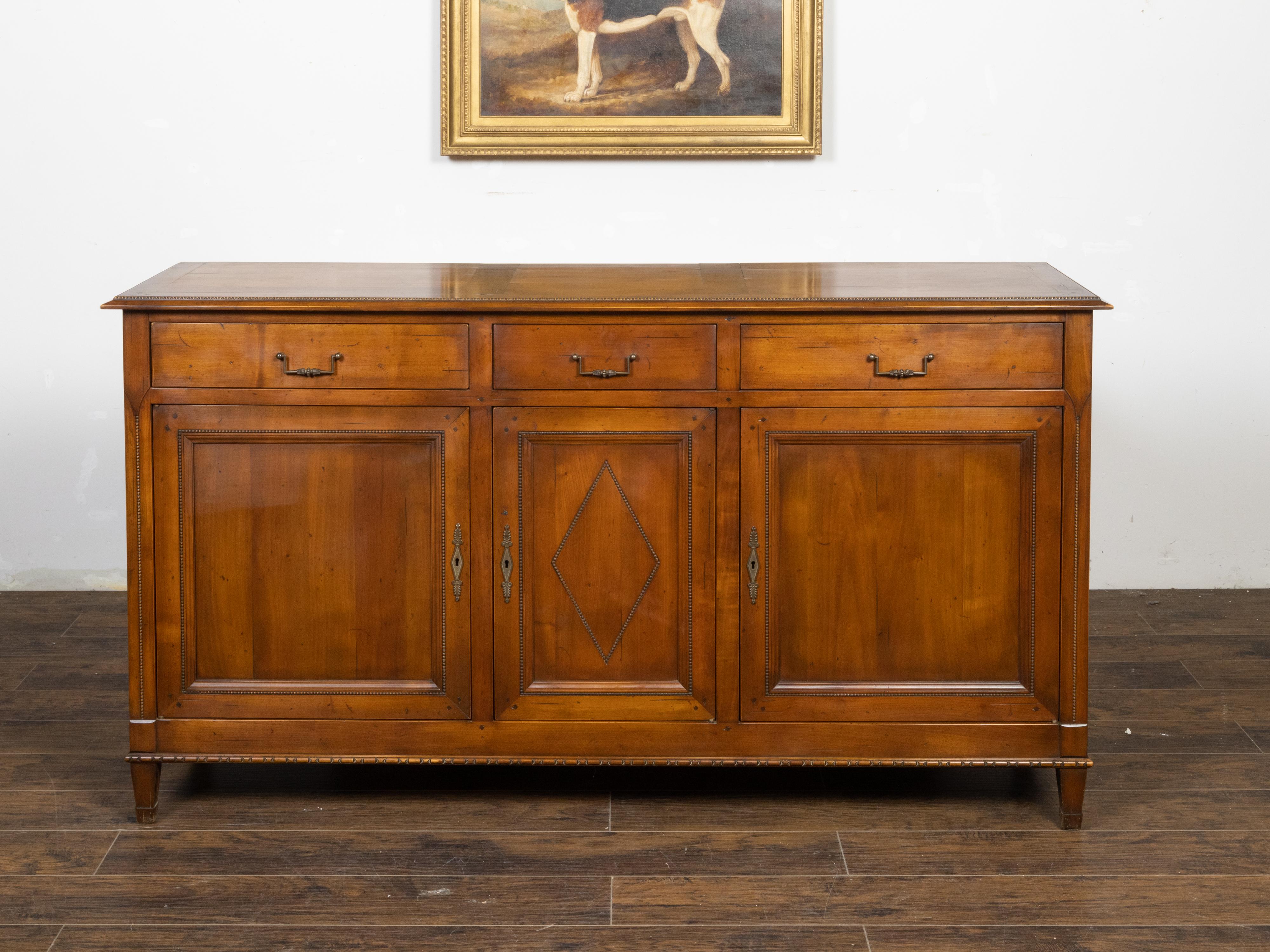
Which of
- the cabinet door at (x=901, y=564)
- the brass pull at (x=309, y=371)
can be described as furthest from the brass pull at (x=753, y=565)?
the brass pull at (x=309, y=371)

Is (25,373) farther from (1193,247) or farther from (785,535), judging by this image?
(1193,247)

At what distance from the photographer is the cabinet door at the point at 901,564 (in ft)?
9.53

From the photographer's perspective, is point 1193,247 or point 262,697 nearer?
point 262,697

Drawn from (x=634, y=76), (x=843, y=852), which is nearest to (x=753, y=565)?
(x=843, y=852)

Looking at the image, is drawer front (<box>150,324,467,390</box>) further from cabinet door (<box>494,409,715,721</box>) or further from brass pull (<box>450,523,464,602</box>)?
brass pull (<box>450,523,464,602</box>)

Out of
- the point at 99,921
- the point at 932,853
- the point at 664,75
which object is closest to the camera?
the point at 99,921

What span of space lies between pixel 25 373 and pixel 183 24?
1.15m

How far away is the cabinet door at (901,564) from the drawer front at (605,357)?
16 cm

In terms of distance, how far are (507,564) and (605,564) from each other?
0.65 feet

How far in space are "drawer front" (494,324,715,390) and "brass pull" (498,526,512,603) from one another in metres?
0.30

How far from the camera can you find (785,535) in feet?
9.71

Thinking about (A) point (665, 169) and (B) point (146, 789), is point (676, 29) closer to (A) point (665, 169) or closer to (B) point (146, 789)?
(A) point (665, 169)

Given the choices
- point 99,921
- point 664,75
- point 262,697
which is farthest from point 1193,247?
point 99,921

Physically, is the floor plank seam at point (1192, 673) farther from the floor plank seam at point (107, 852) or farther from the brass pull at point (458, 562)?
the floor plank seam at point (107, 852)
